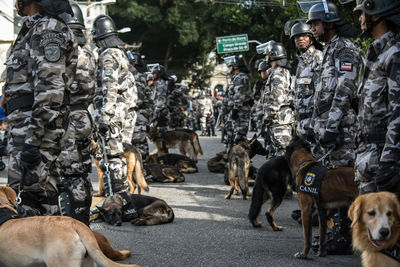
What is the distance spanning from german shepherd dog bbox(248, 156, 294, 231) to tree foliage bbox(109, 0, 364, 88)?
34.2 meters

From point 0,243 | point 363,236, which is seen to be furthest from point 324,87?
point 0,243

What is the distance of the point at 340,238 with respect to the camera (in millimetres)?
5852

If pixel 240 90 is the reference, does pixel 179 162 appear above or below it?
below

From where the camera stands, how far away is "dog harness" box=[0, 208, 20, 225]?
4039mm

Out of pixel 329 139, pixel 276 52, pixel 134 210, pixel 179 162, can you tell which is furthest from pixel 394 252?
pixel 179 162

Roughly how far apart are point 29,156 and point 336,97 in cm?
293

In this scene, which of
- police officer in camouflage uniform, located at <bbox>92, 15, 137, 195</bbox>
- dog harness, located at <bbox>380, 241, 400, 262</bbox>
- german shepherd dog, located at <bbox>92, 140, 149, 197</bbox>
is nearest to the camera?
dog harness, located at <bbox>380, 241, 400, 262</bbox>

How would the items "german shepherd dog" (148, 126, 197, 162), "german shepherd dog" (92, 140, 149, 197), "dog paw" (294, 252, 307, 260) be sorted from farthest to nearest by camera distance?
"german shepherd dog" (148, 126, 197, 162) → "german shepherd dog" (92, 140, 149, 197) → "dog paw" (294, 252, 307, 260)

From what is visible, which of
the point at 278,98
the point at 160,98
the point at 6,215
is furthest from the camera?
the point at 160,98

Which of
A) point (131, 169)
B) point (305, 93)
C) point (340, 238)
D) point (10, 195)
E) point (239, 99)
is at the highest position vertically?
point (305, 93)

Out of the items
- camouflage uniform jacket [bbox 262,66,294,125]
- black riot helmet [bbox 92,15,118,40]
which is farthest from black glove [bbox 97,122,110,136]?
camouflage uniform jacket [bbox 262,66,294,125]

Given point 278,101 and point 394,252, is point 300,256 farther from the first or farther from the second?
point 278,101

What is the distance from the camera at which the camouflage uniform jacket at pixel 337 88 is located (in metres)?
5.69

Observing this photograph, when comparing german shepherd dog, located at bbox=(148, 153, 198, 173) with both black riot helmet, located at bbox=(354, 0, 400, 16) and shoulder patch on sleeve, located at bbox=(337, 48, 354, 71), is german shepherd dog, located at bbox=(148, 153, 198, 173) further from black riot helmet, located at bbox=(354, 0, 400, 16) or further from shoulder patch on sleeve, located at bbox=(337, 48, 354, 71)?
black riot helmet, located at bbox=(354, 0, 400, 16)
